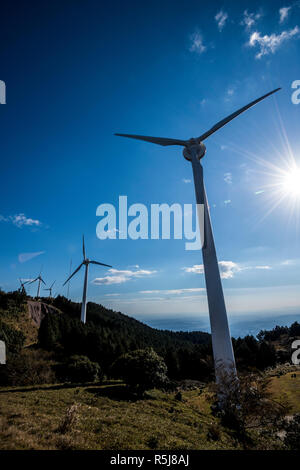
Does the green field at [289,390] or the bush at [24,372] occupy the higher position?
the bush at [24,372]

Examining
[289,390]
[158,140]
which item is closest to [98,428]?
[158,140]

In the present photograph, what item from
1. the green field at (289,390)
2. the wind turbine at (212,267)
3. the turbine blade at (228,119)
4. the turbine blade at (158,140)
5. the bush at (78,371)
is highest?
the turbine blade at (228,119)

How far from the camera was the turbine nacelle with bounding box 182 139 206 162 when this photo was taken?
3359 centimetres

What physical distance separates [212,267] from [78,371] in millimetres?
30108

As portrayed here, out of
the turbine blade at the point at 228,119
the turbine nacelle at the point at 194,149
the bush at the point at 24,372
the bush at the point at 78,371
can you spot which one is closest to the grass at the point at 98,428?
the bush at the point at 24,372

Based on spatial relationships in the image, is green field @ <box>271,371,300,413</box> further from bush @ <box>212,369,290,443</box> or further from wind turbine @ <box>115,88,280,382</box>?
bush @ <box>212,369,290,443</box>

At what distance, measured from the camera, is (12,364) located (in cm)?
3375

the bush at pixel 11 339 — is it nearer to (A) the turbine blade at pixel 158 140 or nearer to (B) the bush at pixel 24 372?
(B) the bush at pixel 24 372

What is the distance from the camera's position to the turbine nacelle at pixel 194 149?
3359 centimetres

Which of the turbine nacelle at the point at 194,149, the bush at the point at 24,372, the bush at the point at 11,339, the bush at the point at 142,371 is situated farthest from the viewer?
the bush at the point at 11,339

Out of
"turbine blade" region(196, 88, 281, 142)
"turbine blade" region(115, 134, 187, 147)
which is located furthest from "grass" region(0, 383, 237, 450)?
"turbine blade" region(196, 88, 281, 142)

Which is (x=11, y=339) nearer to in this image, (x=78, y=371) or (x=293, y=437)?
(x=78, y=371)

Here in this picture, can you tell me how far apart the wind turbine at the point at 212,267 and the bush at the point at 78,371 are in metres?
25.1
